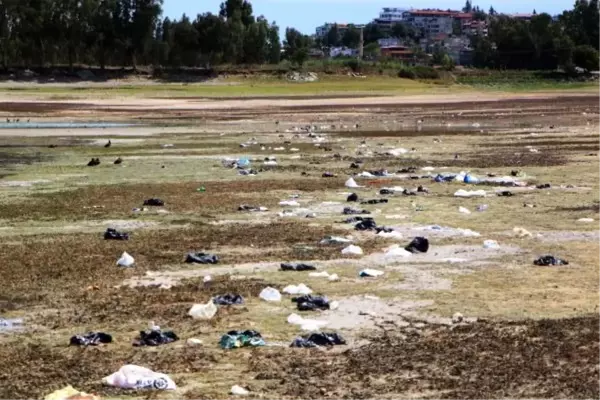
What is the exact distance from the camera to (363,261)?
547 inches

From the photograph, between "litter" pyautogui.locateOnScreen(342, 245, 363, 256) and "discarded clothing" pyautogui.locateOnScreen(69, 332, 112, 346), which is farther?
"litter" pyautogui.locateOnScreen(342, 245, 363, 256)

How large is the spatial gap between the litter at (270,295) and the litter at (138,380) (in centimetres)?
310

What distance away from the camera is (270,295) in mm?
11609

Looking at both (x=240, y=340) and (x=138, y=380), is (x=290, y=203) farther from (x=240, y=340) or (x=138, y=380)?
(x=138, y=380)

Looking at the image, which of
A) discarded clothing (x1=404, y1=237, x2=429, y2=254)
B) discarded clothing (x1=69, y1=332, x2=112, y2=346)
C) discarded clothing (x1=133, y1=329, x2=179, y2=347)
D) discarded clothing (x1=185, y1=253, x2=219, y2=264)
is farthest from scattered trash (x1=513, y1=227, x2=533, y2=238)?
discarded clothing (x1=69, y1=332, x2=112, y2=346)

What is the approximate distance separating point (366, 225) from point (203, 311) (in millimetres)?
6252

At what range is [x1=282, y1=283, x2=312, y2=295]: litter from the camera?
38.7 feet

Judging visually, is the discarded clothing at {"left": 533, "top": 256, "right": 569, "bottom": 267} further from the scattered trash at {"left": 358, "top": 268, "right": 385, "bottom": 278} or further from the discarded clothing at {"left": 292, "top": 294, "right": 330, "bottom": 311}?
the discarded clothing at {"left": 292, "top": 294, "right": 330, "bottom": 311}

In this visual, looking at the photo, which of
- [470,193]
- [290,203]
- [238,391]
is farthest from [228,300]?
[470,193]

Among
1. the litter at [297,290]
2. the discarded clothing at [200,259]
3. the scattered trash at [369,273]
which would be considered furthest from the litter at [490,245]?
the discarded clothing at [200,259]

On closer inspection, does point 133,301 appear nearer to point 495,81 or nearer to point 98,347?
point 98,347

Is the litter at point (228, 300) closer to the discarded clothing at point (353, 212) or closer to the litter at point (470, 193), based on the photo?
the discarded clothing at point (353, 212)

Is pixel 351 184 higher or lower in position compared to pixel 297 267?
lower

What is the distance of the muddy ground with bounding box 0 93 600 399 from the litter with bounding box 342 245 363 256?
0.48 feet
